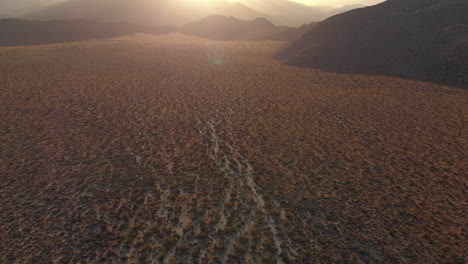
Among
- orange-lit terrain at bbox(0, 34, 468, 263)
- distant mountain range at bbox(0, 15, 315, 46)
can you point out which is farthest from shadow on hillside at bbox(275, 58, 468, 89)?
distant mountain range at bbox(0, 15, 315, 46)

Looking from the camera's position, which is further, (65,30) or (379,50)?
(65,30)

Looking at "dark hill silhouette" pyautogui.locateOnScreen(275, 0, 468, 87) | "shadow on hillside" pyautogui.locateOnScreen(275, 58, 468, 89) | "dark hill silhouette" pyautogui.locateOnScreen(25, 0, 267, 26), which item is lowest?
"shadow on hillside" pyautogui.locateOnScreen(275, 58, 468, 89)

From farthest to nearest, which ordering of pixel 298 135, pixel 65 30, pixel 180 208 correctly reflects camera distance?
pixel 65 30
pixel 298 135
pixel 180 208

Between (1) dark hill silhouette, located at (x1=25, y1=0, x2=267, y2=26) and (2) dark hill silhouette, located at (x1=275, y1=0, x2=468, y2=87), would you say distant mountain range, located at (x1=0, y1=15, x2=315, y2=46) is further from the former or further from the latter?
(1) dark hill silhouette, located at (x1=25, y1=0, x2=267, y2=26)

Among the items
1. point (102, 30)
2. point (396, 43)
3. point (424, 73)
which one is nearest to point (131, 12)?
point (102, 30)

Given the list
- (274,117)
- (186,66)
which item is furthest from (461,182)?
(186,66)

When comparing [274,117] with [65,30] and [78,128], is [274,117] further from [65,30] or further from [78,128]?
[65,30]

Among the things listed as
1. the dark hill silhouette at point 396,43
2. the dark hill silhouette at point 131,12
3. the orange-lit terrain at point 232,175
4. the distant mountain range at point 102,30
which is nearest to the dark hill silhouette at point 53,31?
the distant mountain range at point 102,30
